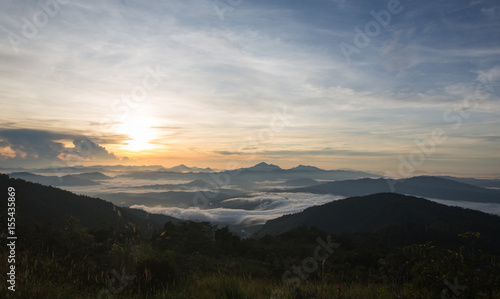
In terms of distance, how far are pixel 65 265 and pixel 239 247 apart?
14.7 m

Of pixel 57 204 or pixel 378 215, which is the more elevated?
pixel 57 204

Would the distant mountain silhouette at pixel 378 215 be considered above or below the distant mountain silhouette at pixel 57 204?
below

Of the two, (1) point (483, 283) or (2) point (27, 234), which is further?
(2) point (27, 234)

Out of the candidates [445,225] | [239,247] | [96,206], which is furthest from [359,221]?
[239,247]

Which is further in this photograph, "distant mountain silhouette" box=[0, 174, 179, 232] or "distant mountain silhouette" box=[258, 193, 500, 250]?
"distant mountain silhouette" box=[258, 193, 500, 250]

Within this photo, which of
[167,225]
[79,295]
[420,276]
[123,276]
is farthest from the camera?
[167,225]

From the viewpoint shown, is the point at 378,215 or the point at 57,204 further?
the point at 378,215

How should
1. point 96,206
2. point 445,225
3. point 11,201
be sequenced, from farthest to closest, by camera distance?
point 445,225
point 96,206
point 11,201

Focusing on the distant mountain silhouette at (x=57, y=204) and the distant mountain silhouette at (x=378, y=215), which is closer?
the distant mountain silhouette at (x=57, y=204)

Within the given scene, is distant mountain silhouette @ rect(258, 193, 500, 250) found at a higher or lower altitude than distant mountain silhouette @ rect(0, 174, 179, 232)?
lower

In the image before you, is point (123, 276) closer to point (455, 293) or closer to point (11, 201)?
point (11, 201)

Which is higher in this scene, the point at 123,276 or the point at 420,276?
the point at 420,276

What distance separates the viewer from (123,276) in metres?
7.39

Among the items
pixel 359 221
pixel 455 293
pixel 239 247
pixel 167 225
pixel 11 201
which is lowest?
pixel 359 221
